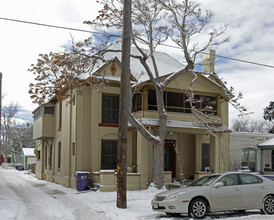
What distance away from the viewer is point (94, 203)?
49.5 ft

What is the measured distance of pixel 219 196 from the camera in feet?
36.7

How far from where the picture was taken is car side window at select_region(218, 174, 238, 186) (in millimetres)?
11617

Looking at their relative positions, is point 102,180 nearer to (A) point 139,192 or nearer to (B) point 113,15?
(A) point 139,192

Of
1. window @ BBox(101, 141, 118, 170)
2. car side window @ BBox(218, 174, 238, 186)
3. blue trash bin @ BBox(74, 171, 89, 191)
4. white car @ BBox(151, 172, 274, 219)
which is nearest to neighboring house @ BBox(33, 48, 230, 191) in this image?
window @ BBox(101, 141, 118, 170)

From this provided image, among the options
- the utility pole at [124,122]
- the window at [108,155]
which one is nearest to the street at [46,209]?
the utility pole at [124,122]

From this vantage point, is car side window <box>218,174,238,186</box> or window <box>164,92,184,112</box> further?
window <box>164,92,184,112</box>

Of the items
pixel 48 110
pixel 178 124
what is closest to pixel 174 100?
pixel 178 124

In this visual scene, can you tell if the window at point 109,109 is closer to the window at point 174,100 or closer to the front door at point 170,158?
the window at point 174,100

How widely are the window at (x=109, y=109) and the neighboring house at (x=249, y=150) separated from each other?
12.2 metres

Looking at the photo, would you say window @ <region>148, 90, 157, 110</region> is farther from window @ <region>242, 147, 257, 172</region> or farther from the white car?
window @ <region>242, 147, 257, 172</region>

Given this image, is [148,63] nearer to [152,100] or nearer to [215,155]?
[152,100]

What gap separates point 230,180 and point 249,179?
0.71 meters

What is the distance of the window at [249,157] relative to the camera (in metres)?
31.6

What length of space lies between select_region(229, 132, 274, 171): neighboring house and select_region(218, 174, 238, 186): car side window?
1920 centimetres
